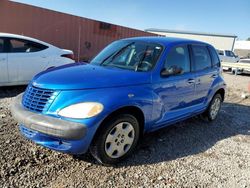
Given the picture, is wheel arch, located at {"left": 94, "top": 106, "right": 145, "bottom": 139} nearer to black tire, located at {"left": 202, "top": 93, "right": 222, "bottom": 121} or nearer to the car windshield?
the car windshield

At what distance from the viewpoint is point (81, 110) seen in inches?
130

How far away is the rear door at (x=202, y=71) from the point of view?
5285mm

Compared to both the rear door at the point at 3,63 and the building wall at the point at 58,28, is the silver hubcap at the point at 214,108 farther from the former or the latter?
the building wall at the point at 58,28

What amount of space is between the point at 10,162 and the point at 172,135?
2.80 m

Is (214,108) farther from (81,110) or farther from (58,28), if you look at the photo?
(58,28)

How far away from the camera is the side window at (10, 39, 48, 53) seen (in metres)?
7.08

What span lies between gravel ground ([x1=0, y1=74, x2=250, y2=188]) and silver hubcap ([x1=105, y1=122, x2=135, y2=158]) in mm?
190

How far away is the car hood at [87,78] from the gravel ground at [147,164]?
1.02 m

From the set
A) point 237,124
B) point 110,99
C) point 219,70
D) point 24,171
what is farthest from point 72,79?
point 237,124

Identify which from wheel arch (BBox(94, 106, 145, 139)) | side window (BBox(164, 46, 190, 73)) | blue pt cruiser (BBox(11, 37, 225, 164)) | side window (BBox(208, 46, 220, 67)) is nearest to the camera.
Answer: blue pt cruiser (BBox(11, 37, 225, 164))

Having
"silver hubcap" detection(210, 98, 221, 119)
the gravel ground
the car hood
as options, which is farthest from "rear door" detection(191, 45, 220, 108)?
the car hood

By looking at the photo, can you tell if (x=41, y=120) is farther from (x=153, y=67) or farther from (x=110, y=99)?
(x=153, y=67)

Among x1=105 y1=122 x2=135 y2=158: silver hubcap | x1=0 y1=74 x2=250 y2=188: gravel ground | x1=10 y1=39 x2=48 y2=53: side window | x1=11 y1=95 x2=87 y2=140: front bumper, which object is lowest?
x1=0 y1=74 x2=250 y2=188: gravel ground

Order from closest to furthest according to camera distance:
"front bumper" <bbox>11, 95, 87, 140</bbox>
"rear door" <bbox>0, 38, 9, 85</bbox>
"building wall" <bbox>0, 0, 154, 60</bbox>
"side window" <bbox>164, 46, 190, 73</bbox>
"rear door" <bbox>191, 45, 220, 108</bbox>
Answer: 1. "front bumper" <bbox>11, 95, 87, 140</bbox>
2. "side window" <bbox>164, 46, 190, 73</bbox>
3. "rear door" <bbox>191, 45, 220, 108</bbox>
4. "rear door" <bbox>0, 38, 9, 85</bbox>
5. "building wall" <bbox>0, 0, 154, 60</bbox>
